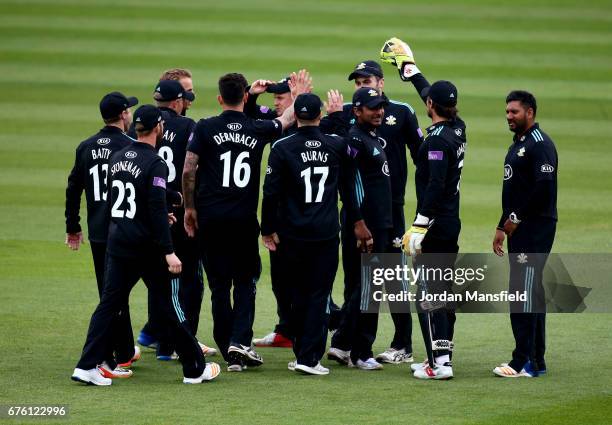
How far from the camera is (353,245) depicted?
8391 mm

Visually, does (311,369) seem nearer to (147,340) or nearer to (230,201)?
(230,201)

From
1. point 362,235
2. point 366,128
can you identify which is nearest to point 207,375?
point 362,235

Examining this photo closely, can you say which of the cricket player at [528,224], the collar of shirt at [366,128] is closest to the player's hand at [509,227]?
the cricket player at [528,224]

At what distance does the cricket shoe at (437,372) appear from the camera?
7.92 m

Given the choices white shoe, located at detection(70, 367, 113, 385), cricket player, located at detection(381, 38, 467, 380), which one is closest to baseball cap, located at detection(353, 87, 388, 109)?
cricket player, located at detection(381, 38, 467, 380)

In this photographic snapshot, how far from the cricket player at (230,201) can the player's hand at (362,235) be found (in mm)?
751

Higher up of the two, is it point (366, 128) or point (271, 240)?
point (366, 128)

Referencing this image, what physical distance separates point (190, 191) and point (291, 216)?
75 centimetres

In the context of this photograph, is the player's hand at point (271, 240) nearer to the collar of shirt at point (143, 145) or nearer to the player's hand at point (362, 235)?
the player's hand at point (362, 235)

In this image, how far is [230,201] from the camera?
8.26 m

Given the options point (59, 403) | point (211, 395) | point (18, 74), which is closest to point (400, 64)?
point (211, 395)

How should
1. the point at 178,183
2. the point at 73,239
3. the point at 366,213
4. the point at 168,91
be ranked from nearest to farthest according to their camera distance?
the point at 366,213 < the point at 73,239 < the point at 168,91 < the point at 178,183

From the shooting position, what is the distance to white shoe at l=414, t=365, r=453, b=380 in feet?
26.0

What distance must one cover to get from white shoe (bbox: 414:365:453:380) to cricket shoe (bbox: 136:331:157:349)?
7.27 feet
